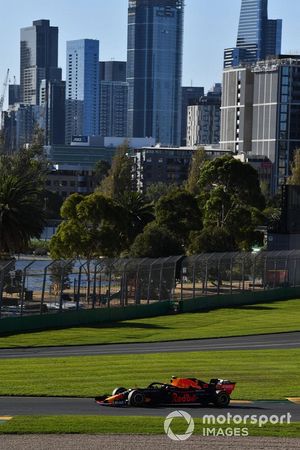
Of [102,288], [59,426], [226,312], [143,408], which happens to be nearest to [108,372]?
[143,408]

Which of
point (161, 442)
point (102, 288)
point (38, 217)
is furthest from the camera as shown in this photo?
point (38, 217)

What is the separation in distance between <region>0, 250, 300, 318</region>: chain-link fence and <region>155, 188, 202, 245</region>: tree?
69.5 feet

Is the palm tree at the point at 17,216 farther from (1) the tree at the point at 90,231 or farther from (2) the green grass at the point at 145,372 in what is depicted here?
(2) the green grass at the point at 145,372

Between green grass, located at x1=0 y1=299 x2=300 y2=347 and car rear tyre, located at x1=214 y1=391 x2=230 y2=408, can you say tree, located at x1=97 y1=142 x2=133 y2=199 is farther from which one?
car rear tyre, located at x1=214 y1=391 x2=230 y2=408

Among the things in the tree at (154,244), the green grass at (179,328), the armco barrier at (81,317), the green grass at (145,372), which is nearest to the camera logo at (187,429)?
the green grass at (145,372)

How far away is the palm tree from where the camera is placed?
8138cm

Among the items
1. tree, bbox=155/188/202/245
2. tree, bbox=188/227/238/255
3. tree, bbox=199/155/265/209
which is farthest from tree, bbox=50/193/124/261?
tree, bbox=199/155/265/209

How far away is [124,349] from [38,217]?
33052 mm

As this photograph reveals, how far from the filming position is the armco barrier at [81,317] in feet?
192

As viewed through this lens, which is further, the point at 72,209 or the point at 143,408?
the point at 72,209

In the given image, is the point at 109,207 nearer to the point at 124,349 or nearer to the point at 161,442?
the point at 124,349

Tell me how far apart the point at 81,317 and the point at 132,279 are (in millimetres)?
4140

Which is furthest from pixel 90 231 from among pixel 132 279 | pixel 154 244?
pixel 132 279

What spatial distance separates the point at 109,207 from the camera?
98.6 m
